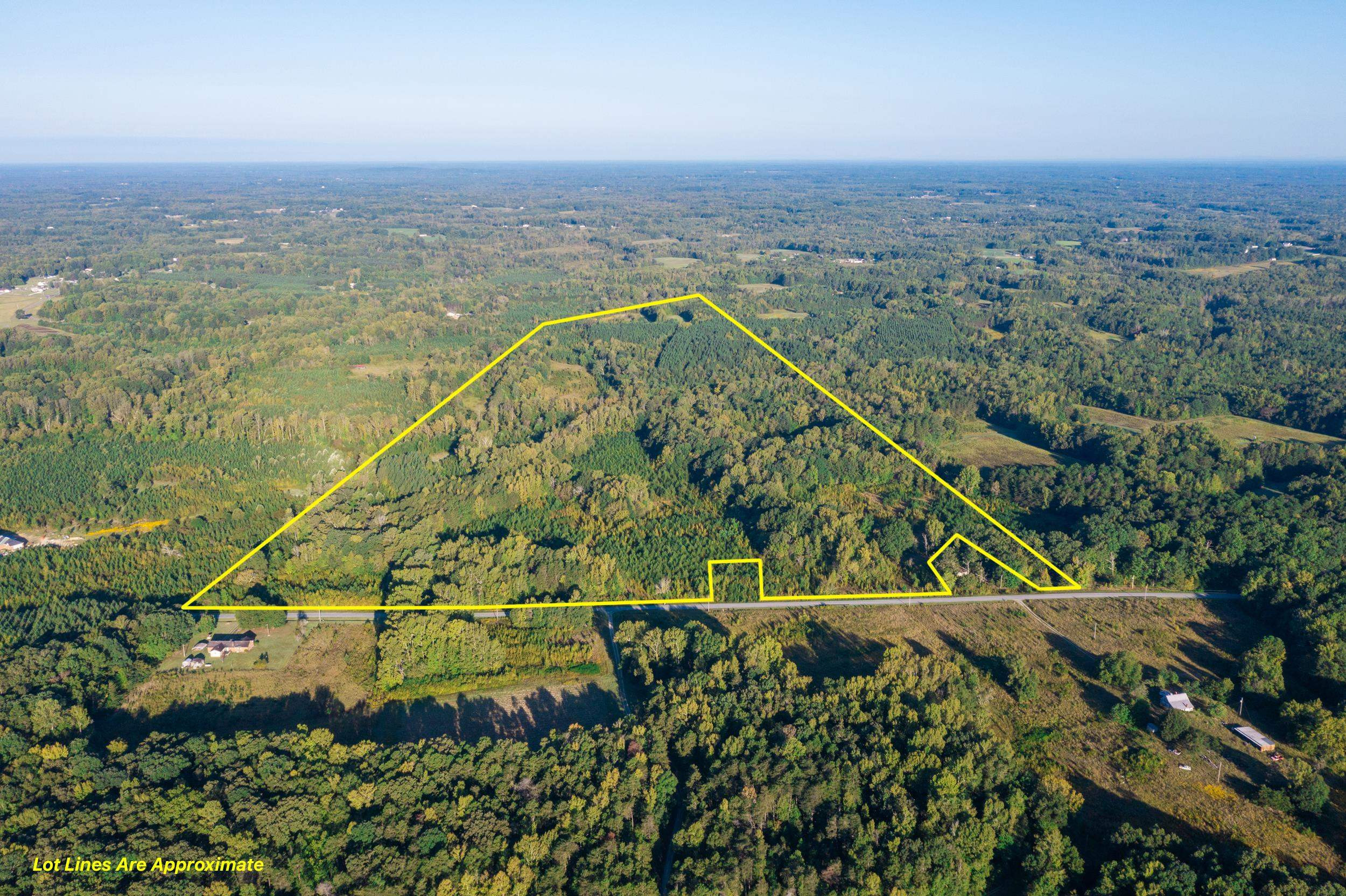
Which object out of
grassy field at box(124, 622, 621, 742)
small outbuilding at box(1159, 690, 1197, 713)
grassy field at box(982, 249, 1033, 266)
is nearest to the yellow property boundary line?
grassy field at box(124, 622, 621, 742)

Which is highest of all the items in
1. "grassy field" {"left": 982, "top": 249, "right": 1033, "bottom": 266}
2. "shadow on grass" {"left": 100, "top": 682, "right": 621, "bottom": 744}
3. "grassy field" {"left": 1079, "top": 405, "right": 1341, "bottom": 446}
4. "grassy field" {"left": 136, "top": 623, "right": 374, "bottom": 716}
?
"grassy field" {"left": 982, "top": 249, "right": 1033, "bottom": 266}

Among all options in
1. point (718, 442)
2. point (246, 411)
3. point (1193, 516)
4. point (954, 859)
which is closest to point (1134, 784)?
point (954, 859)

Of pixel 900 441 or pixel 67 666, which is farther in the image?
pixel 900 441

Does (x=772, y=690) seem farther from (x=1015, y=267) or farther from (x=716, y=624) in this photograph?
(x=1015, y=267)

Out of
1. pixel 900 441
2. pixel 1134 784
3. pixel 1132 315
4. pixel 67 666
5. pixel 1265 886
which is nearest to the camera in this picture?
pixel 1265 886

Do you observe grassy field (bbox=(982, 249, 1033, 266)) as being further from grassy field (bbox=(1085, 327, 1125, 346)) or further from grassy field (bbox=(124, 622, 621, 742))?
grassy field (bbox=(124, 622, 621, 742))

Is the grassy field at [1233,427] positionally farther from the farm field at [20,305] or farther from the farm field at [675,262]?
the farm field at [20,305]

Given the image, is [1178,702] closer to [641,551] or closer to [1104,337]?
[641,551]

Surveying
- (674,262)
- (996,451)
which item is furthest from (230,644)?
(674,262)
